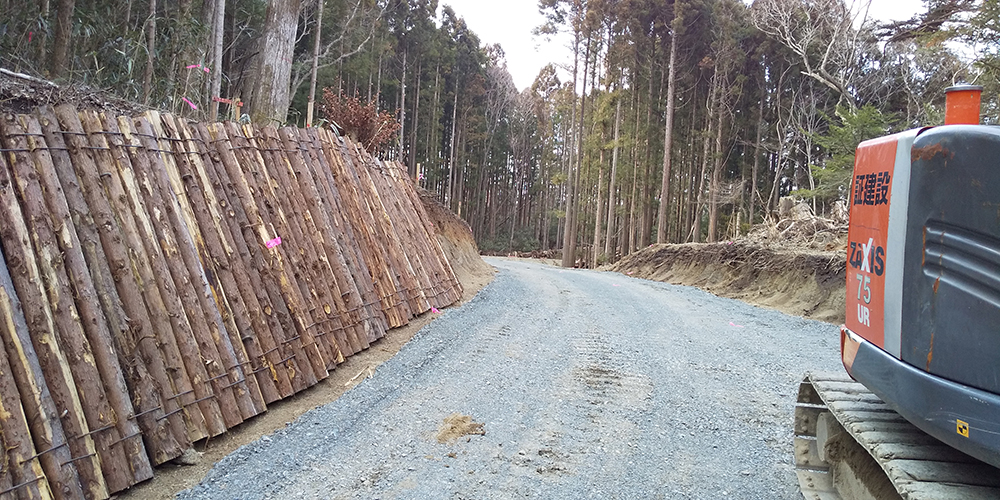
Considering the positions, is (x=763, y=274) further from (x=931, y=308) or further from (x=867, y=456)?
(x=931, y=308)

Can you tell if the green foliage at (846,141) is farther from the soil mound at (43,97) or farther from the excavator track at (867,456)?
the soil mound at (43,97)

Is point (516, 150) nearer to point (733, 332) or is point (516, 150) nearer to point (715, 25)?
point (715, 25)

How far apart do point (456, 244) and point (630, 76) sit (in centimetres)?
1715

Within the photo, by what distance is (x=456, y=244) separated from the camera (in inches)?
537

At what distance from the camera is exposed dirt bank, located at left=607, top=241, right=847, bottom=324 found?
10.0 metres

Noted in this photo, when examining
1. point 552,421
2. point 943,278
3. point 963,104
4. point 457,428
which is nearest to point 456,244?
point 552,421

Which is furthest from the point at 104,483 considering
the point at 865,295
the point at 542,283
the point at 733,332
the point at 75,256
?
the point at 542,283

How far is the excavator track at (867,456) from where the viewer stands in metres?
2.10

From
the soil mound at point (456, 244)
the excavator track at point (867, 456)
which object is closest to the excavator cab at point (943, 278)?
the excavator track at point (867, 456)

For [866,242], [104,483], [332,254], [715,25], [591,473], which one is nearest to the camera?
[866,242]

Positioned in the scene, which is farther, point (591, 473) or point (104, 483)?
point (591, 473)

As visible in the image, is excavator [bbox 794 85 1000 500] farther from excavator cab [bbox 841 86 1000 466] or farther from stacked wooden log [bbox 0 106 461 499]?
stacked wooden log [bbox 0 106 461 499]

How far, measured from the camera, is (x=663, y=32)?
2459 centimetres

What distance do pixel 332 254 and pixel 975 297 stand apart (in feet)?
16.9
